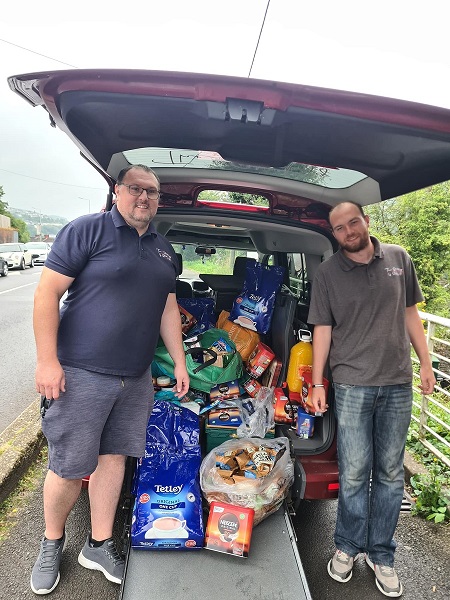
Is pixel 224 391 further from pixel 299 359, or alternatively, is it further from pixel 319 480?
pixel 319 480

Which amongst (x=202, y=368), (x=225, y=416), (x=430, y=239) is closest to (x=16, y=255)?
(x=430, y=239)

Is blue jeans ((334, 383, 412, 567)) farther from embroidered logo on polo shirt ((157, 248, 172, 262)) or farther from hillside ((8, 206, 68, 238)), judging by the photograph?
hillside ((8, 206, 68, 238))

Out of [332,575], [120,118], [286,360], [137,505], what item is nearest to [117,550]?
[137,505]

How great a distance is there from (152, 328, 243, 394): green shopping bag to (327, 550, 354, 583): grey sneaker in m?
1.22

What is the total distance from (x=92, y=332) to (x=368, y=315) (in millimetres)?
1257

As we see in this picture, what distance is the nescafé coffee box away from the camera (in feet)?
6.12

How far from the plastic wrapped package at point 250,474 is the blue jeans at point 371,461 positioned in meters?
0.32

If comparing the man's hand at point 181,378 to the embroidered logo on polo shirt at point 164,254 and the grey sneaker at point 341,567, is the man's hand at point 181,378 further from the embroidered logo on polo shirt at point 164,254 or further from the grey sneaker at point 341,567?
the grey sneaker at point 341,567

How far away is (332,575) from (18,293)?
11.7 meters

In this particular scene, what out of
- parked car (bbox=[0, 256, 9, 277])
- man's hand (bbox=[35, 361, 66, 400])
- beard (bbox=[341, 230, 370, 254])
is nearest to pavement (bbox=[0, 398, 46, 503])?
man's hand (bbox=[35, 361, 66, 400])

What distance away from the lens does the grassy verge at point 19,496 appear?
7.36 ft

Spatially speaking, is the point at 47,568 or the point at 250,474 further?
the point at 250,474

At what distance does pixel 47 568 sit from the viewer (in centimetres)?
186

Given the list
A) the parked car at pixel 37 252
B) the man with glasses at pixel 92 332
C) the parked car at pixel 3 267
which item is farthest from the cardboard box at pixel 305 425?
the parked car at pixel 37 252
